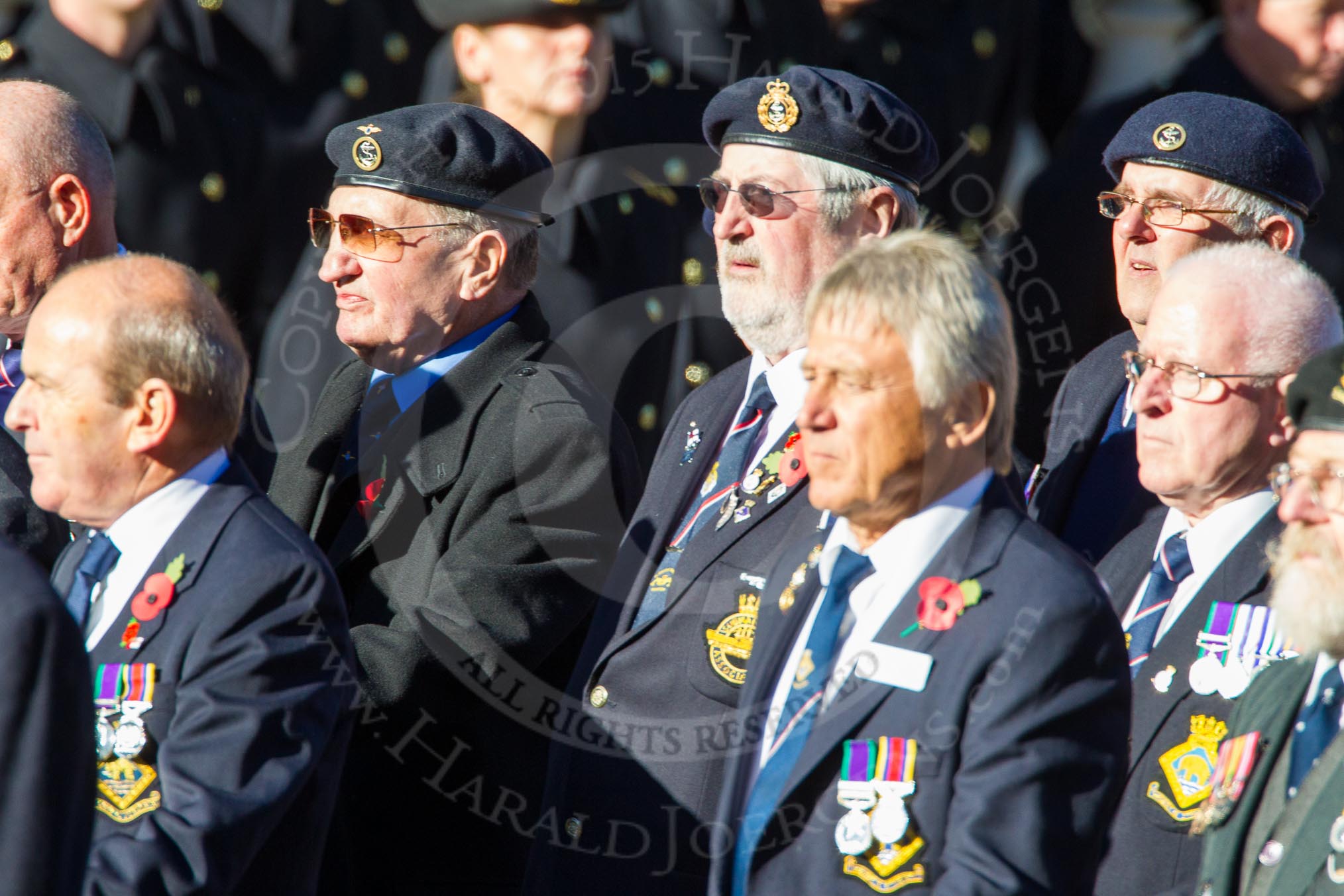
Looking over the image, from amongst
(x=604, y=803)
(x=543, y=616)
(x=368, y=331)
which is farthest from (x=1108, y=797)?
(x=368, y=331)

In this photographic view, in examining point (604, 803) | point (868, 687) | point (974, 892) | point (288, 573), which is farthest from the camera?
point (604, 803)

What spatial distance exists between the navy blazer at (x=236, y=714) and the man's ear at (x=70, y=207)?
4.74 feet

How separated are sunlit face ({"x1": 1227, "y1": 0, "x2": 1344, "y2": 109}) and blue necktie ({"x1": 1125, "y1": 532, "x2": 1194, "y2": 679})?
7.13ft

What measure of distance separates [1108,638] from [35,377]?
5.89ft

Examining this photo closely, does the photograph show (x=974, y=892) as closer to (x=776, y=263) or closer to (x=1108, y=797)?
(x=1108, y=797)

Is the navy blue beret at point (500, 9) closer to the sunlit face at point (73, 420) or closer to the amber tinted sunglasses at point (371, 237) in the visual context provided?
the amber tinted sunglasses at point (371, 237)

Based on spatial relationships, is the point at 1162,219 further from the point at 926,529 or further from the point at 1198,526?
the point at 926,529

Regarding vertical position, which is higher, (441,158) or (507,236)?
(441,158)

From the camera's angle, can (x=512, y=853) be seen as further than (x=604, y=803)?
Yes

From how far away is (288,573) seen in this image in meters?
2.79

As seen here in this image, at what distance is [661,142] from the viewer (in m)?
4.83

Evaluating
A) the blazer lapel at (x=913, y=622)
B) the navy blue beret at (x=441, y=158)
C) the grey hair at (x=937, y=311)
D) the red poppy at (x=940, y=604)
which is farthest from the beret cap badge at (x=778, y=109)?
the red poppy at (x=940, y=604)

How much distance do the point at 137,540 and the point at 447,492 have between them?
3.40 ft

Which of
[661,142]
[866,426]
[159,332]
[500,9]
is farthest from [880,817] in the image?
[500,9]
